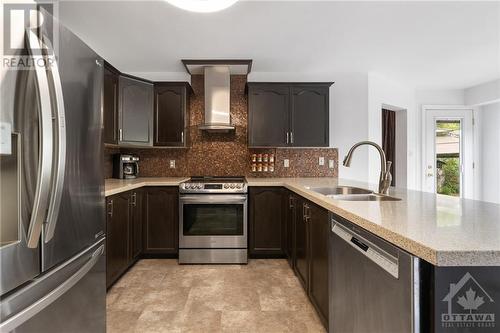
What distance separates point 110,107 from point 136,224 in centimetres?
127

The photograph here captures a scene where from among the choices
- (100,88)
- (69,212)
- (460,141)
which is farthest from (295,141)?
(460,141)

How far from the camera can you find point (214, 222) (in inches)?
121

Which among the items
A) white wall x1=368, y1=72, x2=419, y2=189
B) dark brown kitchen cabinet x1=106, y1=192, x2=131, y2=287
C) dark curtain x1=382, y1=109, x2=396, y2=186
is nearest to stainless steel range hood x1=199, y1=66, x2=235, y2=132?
dark brown kitchen cabinet x1=106, y1=192, x2=131, y2=287

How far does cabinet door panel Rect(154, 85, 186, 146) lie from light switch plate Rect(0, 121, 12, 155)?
261 cm

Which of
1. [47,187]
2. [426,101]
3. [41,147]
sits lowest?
[47,187]

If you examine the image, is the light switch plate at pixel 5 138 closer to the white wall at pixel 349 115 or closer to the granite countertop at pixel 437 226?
the granite countertop at pixel 437 226

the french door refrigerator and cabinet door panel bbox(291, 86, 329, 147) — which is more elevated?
cabinet door panel bbox(291, 86, 329, 147)

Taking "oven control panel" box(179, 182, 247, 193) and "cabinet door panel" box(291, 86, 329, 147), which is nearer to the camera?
"oven control panel" box(179, 182, 247, 193)

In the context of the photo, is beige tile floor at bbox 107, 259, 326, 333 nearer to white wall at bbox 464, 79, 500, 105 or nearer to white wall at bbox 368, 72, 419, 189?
white wall at bbox 368, 72, 419, 189

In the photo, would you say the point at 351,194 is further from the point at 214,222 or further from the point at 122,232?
the point at 122,232

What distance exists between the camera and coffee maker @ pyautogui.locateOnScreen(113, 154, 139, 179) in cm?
341

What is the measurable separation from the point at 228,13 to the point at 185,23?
1.43 ft

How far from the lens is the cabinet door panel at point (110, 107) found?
9.03 ft

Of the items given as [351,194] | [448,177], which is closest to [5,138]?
[351,194]
